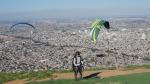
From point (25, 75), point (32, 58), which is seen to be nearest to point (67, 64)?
point (32, 58)

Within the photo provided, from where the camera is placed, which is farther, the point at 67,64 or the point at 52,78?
the point at 67,64

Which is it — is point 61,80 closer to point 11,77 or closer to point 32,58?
point 11,77

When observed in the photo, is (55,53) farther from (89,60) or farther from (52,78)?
(52,78)

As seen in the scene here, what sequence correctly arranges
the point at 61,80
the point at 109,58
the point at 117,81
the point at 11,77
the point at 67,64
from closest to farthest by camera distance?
the point at 117,81 → the point at 61,80 → the point at 11,77 → the point at 67,64 → the point at 109,58

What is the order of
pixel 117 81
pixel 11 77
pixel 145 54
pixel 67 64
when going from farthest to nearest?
pixel 145 54
pixel 67 64
pixel 11 77
pixel 117 81

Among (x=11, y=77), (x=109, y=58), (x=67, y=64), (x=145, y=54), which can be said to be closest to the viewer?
(x=11, y=77)

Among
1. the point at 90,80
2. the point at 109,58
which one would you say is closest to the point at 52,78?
the point at 90,80

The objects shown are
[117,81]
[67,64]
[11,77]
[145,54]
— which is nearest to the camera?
[117,81]

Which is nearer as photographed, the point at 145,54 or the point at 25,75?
the point at 25,75
